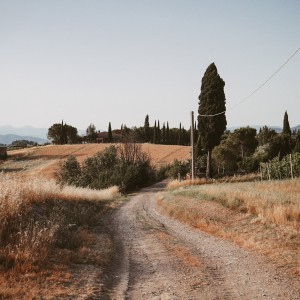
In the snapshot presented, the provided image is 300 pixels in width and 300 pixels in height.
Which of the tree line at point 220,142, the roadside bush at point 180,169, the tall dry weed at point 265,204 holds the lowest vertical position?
the roadside bush at point 180,169

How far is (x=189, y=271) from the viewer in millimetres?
7363

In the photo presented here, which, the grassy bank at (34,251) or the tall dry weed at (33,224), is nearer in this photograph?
the grassy bank at (34,251)

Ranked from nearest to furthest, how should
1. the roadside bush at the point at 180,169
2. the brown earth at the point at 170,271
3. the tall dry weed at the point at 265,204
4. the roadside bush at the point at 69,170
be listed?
the brown earth at the point at 170,271 < the tall dry weed at the point at 265,204 < the roadside bush at the point at 69,170 < the roadside bush at the point at 180,169

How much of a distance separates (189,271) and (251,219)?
538cm

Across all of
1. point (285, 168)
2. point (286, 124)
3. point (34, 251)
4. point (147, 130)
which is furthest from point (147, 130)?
point (34, 251)

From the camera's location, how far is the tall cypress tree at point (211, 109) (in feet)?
117

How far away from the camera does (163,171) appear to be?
1914 inches

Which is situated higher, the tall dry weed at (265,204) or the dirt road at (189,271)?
the tall dry weed at (265,204)

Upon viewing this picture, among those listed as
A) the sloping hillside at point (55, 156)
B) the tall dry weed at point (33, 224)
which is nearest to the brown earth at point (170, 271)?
the tall dry weed at point (33, 224)

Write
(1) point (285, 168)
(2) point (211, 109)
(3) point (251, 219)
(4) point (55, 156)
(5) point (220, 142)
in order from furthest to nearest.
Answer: (4) point (55, 156), (5) point (220, 142), (2) point (211, 109), (1) point (285, 168), (3) point (251, 219)

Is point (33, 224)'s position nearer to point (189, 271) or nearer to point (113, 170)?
point (189, 271)

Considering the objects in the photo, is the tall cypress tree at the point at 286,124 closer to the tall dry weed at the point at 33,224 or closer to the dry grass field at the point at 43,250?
the tall dry weed at the point at 33,224

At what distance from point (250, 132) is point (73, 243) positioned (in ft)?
137

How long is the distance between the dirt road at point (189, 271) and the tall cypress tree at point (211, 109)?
25237 mm
